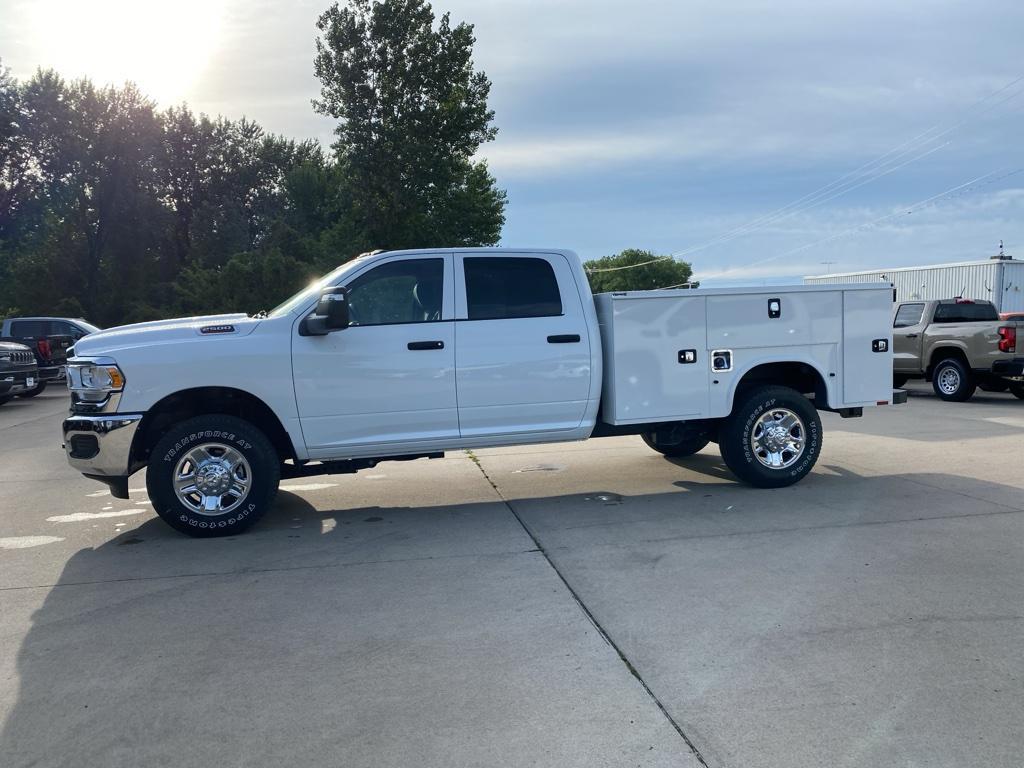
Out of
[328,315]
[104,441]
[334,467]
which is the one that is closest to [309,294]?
[328,315]

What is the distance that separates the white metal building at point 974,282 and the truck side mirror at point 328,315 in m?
23.6

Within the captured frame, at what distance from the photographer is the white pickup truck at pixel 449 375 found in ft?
21.1

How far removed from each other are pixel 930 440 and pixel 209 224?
41.2 meters

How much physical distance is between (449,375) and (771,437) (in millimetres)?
2906

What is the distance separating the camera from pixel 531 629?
4449 mm

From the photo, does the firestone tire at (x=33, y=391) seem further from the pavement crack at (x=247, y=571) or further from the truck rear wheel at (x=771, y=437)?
the truck rear wheel at (x=771, y=437)

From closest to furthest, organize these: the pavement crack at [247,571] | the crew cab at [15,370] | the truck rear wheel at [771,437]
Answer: the pavement crack at [247,571] < the truck rear wheel at [771,437] < the crew cab at [15,370]

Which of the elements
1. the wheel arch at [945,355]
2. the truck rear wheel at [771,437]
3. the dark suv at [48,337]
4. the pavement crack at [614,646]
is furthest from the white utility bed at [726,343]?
the dark suv at [48,337]

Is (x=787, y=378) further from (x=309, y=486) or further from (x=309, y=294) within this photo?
(x=309, y=486)

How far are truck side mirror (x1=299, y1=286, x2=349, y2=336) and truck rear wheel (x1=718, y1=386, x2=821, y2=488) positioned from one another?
343 cm

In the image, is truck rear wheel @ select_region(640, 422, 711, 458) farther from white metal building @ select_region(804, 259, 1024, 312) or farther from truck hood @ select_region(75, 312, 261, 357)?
white metal building @ select_region(804, 259, 1024, 312)

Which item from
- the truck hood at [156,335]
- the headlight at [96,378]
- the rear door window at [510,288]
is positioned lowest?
the headlight at [96,378]

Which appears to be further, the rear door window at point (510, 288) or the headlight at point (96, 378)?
the rear door window at point (510, 288)

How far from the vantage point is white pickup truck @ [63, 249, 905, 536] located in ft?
21.1
